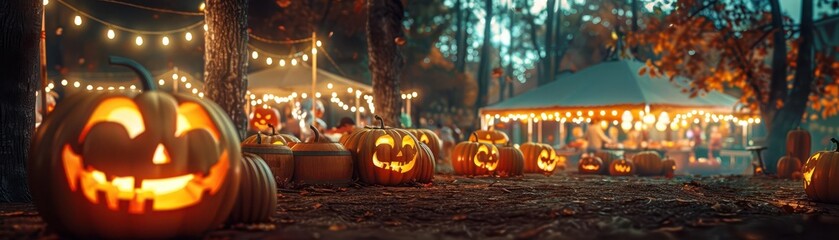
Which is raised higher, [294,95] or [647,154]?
[294,95]

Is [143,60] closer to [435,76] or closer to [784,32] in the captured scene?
[435,76]

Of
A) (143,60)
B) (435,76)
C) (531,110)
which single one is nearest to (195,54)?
(143,60)

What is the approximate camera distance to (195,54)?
114 feet

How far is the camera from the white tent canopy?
21.3m

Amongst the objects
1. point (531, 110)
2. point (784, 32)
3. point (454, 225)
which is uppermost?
point (784, 32)

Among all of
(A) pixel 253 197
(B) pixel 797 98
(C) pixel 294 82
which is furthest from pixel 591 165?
(A) pixel 253 197

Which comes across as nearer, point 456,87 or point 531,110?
point 531,110

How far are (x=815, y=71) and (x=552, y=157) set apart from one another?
6985mm

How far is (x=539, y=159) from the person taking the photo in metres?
15.5

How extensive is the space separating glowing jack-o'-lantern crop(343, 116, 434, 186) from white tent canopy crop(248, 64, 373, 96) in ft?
37.2

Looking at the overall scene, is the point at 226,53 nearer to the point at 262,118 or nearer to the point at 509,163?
the point at 509,163

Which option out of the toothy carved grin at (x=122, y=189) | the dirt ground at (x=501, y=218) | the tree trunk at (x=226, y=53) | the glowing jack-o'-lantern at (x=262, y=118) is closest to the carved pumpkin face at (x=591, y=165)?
the glowing jack-o'-lantern at (x=262, y=118)

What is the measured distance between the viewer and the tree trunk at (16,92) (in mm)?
7281

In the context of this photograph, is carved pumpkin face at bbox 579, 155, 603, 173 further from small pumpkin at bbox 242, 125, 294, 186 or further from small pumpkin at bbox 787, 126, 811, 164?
small pumpkin at bbox 242, 125, 294, 186
